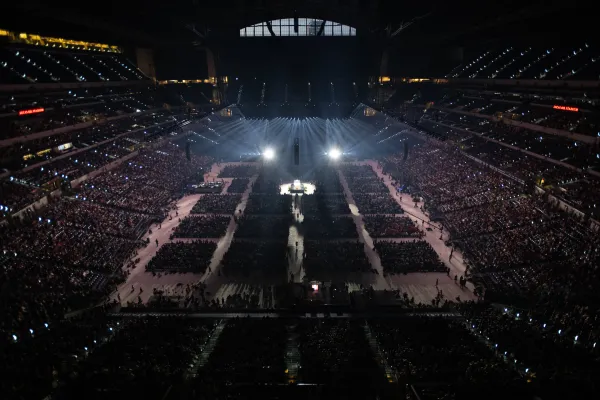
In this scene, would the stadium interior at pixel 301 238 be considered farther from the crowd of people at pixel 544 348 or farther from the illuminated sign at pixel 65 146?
the illuminated sign at pixel 65 146

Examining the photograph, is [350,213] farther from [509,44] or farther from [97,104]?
[509,44]

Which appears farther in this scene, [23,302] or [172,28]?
[172,28]

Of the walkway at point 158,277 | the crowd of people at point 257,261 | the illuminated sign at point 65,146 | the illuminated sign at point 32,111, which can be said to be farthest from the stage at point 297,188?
the illuminated sign at point 32,111

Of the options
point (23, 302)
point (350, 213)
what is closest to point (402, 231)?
point (350, 213)

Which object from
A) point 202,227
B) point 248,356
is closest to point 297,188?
point 202,227

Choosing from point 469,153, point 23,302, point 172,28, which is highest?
point 172,28

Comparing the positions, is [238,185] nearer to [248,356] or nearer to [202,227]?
[202,227]
